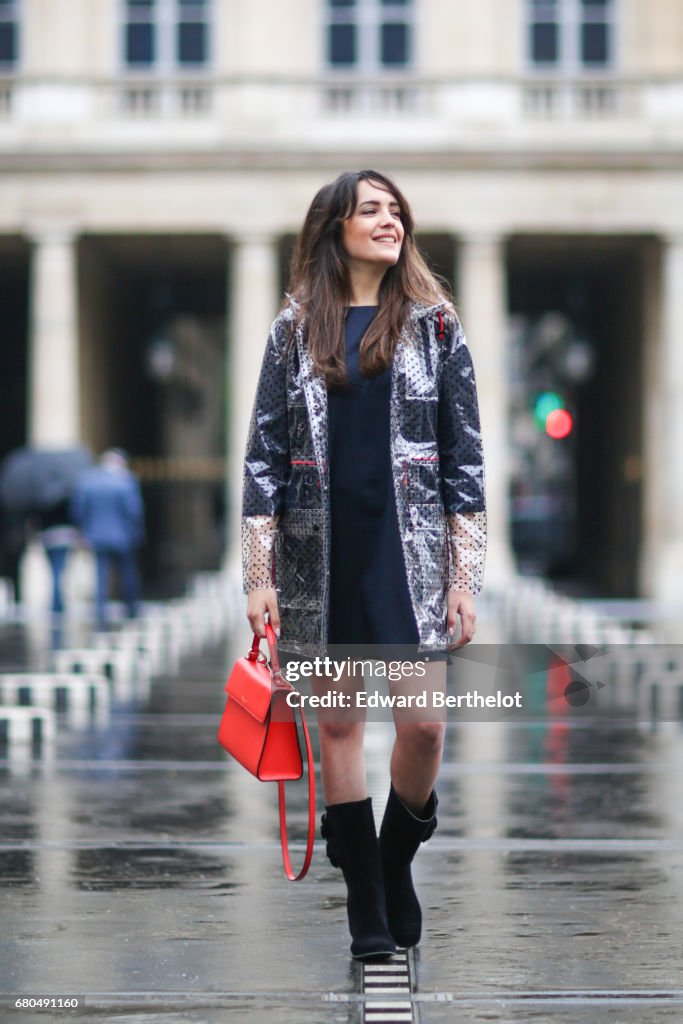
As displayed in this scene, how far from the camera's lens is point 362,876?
5.61 meters

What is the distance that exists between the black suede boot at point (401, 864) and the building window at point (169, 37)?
2961cm

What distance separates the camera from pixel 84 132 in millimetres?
33219

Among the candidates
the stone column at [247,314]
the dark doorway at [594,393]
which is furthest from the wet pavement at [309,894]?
the dark doorway at [594,393]

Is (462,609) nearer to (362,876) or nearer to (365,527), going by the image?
(365,527)

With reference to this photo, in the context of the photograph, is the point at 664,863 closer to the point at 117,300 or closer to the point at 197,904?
the point at 197,904

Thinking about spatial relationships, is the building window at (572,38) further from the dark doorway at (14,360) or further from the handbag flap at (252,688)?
the handbag flap at (252,688)

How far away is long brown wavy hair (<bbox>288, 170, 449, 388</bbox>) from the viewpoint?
562 cm

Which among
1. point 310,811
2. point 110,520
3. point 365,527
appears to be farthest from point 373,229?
point 110,520

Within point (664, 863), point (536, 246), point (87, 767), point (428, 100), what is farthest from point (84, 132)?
point (664, 863)

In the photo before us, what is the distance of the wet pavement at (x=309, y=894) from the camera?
515cm

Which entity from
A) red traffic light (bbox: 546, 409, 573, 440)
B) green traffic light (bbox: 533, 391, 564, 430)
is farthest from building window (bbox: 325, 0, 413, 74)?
red traffic light (bbox: 546, 409, 573, 440)

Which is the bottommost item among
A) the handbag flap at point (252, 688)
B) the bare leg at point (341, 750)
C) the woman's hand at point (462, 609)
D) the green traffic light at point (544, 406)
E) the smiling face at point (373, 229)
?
the bare leg at point (341, 750)

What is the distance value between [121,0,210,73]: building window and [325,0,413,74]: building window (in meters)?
2.12

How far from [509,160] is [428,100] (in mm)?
1765
